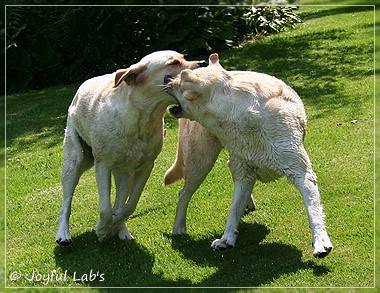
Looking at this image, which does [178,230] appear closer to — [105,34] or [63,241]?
[63,241]

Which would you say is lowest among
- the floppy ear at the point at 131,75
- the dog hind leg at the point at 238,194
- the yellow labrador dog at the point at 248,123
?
the dog hind leg at the point at 238,194

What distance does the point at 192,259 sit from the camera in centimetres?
633

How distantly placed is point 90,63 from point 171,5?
1.50 m

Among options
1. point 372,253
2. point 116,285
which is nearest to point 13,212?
point 116,285

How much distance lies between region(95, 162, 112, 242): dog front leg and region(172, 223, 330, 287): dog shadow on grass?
640 millimetres

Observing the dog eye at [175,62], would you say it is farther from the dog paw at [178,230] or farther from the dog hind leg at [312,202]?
the dog paw at [178,230]

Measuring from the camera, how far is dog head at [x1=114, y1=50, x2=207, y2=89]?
6.17 m

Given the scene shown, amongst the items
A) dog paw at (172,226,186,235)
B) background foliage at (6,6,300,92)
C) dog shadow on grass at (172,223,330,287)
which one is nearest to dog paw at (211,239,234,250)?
dog shadow on grass at (172,223,330,287)

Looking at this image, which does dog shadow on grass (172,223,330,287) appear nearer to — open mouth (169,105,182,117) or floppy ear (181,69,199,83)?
open mouth (169,105,182,117)

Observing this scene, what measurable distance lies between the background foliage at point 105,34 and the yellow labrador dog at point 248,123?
4549 mm

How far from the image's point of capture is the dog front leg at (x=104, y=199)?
6480 millimetres

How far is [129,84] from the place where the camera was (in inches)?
247

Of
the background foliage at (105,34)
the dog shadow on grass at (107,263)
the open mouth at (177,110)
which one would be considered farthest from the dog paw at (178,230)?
Result: the background foliage at (105,34)

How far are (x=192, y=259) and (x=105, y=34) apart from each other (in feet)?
17.6
